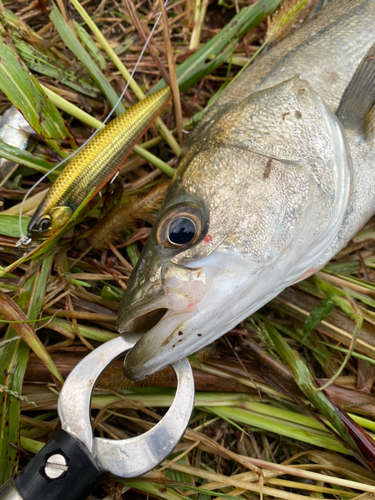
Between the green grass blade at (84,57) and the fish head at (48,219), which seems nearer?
the fish head at (48,219)

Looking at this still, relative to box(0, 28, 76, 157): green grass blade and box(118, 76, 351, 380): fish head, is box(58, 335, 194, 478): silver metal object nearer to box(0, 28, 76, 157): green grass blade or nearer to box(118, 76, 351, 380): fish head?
box(118, 76, 351, 380): fish head

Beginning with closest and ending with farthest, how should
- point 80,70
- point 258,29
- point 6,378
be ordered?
1. point 6,378
2. point 80,70
3. point 258,29

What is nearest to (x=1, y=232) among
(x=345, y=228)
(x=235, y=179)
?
(x=235, y=179)

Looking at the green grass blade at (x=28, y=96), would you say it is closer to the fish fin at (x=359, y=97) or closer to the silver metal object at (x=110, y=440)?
the silver metal object at (x=110, y=440)

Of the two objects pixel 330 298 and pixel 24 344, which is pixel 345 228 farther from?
pixel 24 344

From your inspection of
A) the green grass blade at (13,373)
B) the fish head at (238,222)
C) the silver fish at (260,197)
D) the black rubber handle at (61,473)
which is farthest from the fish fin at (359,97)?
the black rubber handle at (61,473)

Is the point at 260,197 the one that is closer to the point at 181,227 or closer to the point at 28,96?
the point at 181,227
